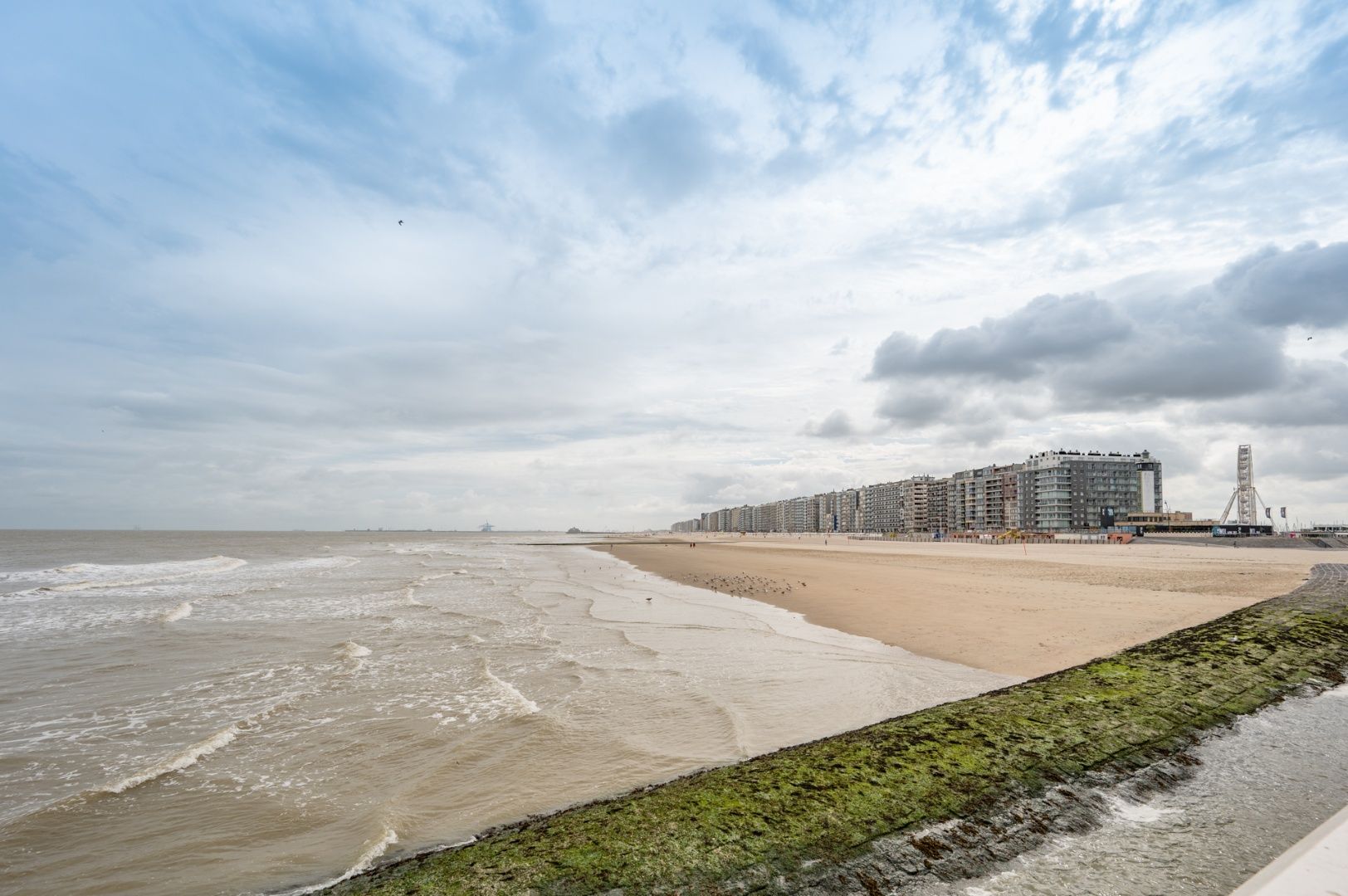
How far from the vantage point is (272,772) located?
24.7ft

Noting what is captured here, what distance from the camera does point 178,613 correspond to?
813 inches

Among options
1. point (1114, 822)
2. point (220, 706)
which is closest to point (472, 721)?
point (220, 706)

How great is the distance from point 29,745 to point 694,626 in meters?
12.6

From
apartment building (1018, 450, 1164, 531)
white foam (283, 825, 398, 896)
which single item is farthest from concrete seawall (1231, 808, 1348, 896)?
apartment building (1018, 450, 1164, 531)

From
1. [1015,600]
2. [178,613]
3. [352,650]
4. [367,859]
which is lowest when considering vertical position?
[178,613]

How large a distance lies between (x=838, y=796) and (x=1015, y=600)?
20.0 meters

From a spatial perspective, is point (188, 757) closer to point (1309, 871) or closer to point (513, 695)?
point (513, 695)

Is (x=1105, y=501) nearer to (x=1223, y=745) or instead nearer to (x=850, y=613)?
(x=850, y=613)

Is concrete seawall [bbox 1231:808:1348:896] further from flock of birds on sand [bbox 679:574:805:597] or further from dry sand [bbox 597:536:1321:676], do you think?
flock of birds on sand [bbox 679:574:805:597]

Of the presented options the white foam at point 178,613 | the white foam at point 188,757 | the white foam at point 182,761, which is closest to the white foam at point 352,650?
the white foam at point 188,757

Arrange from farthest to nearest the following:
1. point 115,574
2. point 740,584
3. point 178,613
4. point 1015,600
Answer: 1. point 115,574
2. point 740,584
3. point 1015,600
4. point 178,613

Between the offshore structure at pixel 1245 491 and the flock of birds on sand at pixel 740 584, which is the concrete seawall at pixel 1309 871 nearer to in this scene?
the flock of birds on sand at pixel 740 584

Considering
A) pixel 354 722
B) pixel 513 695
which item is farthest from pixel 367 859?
pixel 513 695

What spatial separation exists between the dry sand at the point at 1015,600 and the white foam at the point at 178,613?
61.9 ft
